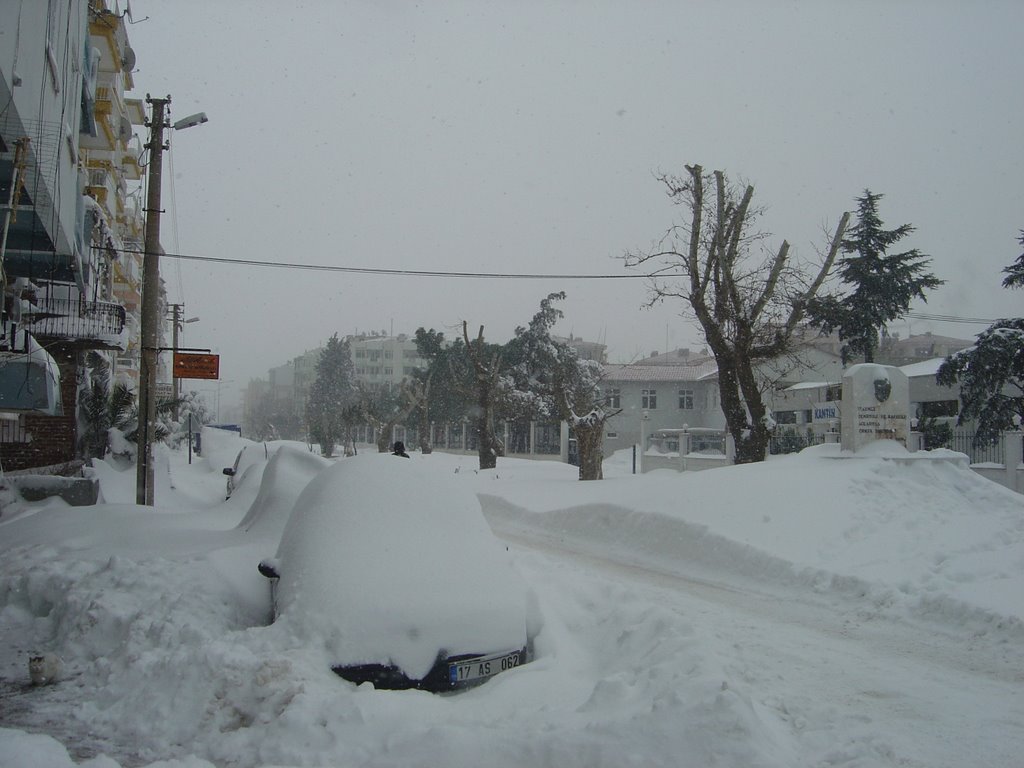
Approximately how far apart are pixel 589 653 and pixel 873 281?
105 feet

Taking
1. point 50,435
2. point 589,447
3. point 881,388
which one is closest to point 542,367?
point 589,447

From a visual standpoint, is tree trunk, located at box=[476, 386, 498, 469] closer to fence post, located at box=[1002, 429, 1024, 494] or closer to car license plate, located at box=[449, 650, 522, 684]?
fence post, located at box=[1002, 429, 1024, 494]

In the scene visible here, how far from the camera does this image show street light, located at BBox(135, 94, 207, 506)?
52.6 ft

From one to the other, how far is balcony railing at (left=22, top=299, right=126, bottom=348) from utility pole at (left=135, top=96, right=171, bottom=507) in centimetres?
245

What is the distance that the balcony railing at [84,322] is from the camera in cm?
1788

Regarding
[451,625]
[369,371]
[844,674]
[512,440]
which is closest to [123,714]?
[451,625]

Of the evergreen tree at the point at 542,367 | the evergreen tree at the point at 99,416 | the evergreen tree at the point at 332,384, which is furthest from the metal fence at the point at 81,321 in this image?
the evergreen tree at the point at 332,384

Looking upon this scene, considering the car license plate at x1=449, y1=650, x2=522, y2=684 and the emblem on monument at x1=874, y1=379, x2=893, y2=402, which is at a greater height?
the emblem on monument at x1=874, y1=379, x2=893, y2=402

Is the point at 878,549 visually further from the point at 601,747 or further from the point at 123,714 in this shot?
the point at 123,714

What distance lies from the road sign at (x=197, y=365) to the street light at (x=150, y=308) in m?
0.55

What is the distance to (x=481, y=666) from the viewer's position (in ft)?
17.6

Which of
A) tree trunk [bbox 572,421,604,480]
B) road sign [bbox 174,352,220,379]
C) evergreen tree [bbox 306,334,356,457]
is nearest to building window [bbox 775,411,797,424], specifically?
tree trunk [bbox 572,421,604,480]

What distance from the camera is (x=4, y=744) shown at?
13.9 ft

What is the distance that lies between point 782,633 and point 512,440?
137 ft
